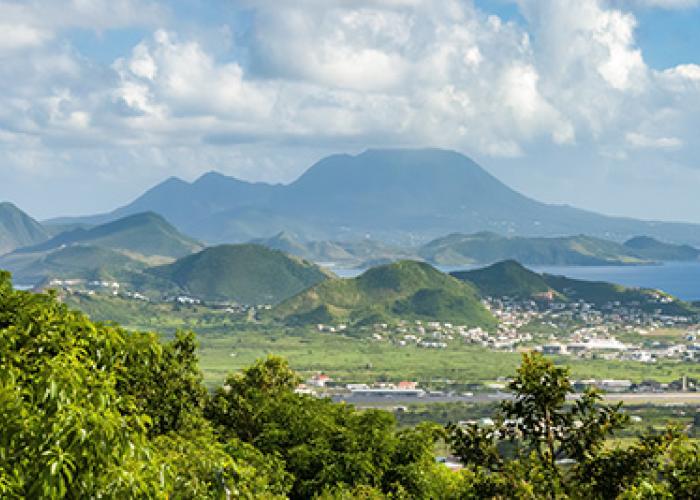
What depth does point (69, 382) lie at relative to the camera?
6.77 meters

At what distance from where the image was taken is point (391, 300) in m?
174

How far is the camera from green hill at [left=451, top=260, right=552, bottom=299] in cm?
18900

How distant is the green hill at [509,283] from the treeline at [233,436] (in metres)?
168

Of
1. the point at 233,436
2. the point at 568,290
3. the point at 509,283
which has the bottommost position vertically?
the point at 568,290

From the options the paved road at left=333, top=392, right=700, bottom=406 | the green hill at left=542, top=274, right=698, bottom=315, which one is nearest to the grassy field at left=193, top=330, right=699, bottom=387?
the paved road at left=333, top=392, right=700, bottom=406

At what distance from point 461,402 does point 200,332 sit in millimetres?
75247

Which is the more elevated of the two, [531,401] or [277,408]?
[531,401]

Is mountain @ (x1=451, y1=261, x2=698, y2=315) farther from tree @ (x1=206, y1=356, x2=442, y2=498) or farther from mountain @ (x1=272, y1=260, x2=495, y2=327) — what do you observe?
tree @ (x1=206, y1=356, x2=442, y2=498)

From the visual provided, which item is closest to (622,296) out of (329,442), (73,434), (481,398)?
(481,398)

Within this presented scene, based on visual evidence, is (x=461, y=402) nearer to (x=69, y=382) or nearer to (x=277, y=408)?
(x=277, y=408)

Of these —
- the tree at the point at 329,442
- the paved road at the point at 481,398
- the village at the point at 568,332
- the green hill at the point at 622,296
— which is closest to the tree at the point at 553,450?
the tree at the point at 329,442

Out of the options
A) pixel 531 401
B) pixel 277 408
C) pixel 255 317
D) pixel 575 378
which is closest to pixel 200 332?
pixel 255 317

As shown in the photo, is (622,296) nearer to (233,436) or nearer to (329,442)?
(233,436)

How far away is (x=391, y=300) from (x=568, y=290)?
41.3 metres
